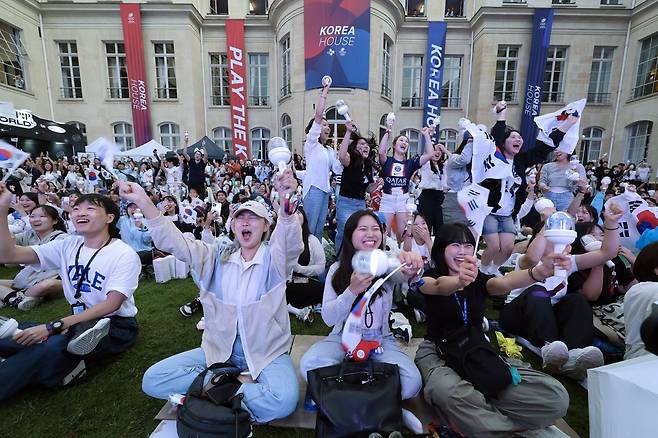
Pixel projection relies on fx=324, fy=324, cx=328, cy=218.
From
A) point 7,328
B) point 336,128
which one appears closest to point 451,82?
point 336,128

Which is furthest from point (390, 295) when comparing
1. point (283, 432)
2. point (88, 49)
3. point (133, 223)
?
point (88, 49)

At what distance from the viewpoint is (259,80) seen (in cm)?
2131

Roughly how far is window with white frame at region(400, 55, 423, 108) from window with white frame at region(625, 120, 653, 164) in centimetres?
1227

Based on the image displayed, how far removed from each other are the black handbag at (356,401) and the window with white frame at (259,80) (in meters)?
21.6

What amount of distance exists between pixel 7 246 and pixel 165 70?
21504mm

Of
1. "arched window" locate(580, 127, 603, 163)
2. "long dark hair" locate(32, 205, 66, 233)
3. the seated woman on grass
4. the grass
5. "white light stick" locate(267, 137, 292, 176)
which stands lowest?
the grass

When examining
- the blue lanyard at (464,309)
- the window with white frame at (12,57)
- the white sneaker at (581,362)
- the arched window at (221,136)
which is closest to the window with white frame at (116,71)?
the window with white frame at (12,57)

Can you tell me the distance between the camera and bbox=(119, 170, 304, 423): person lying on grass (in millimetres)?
2207

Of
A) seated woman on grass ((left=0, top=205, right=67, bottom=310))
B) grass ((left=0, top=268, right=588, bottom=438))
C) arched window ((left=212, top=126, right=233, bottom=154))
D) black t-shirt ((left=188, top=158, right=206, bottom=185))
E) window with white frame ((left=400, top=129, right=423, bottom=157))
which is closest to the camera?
grass ((left=0, top=268, right=588, bottom=438))

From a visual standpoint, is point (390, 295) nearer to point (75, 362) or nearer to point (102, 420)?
point (102, 420)

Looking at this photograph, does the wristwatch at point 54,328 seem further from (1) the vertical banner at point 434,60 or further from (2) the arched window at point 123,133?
(2) the arched window at point 123,133

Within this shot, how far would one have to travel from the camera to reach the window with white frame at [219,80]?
21.0m

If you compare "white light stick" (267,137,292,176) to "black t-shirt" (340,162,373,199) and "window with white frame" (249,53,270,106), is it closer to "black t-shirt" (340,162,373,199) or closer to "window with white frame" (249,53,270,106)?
"black t-shirt" (340,162,373,199)

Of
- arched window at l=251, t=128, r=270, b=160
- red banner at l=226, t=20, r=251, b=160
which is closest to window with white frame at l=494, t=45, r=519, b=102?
arched window at l=251, t=128, r=270, b=160
